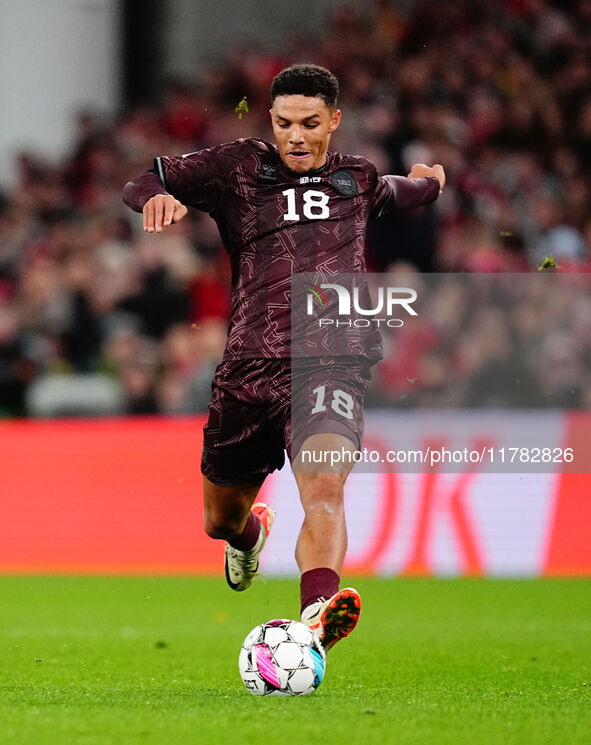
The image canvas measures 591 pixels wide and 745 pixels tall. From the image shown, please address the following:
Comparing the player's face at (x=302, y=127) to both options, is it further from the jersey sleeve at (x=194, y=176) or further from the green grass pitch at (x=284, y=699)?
the green grass pitch at (x=284, y=699)

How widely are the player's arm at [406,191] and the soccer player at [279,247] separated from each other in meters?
0.02

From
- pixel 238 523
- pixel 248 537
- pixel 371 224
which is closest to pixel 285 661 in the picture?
pixel 238 523

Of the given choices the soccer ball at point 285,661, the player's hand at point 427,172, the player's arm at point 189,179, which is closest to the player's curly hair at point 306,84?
the player's arm at point 189,179

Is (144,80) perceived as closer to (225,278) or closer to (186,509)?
(225,278)

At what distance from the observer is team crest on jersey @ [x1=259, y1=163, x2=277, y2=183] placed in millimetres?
5875

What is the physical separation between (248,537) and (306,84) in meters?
2.26

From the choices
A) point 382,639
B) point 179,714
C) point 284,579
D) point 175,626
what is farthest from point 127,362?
point 179,714

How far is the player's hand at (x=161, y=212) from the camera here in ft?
18.2

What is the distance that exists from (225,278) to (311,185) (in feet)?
24.0

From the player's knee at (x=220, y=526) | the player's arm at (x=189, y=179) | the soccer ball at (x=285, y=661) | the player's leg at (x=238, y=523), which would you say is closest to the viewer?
the soccer ball at (x=285, y=661)

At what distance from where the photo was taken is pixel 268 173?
5887 millimetres

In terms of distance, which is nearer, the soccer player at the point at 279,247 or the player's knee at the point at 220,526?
the soccer player at the point at 279,247

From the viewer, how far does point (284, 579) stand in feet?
35.6

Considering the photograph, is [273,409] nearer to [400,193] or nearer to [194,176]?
[194,176]
